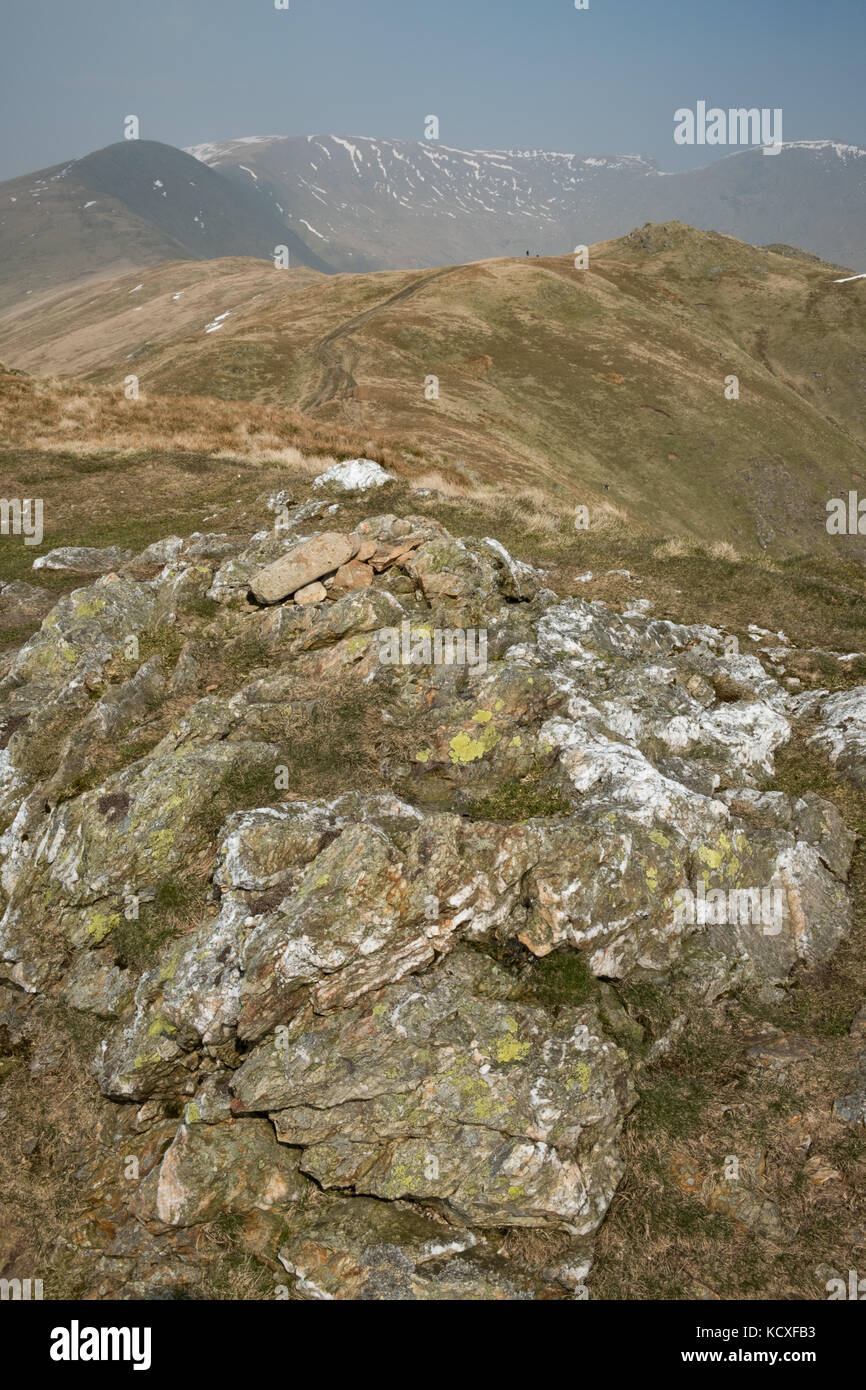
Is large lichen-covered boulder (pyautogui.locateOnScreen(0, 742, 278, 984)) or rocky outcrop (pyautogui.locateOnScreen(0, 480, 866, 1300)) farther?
large lichen-covered boulder (pyautogui.locateOnScreen(0, 742, 278, 984))

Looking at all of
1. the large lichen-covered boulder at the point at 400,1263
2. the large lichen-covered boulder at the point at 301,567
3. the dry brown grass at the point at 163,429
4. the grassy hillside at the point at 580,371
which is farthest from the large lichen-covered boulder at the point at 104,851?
the dry brown grass at the point at 163,429

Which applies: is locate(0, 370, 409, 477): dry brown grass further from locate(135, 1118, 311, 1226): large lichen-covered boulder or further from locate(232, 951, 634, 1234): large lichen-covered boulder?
locate(135, 1118, 311, 1226): large lichen-covered boulder

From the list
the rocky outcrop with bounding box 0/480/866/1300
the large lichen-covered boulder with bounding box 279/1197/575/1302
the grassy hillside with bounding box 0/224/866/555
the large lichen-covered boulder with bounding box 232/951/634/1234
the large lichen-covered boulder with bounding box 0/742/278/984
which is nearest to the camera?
the large lichen-covered boulder with bounding box 279/1197/575/1302

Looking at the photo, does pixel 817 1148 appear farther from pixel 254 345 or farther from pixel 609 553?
pixel 254 345

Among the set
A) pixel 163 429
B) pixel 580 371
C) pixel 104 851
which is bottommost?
pixel 104 851

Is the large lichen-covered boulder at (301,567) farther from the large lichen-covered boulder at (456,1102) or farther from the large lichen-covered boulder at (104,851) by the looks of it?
the large lichen-covered boulder at (456,1102)

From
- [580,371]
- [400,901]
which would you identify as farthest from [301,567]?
[580,371]

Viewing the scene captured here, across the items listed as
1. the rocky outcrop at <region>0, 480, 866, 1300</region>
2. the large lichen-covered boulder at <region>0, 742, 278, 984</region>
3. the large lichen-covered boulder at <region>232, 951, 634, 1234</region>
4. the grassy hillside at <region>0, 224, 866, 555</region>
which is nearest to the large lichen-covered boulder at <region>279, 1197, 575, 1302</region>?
the rocky outcrop at <region>0, 480, 866, 1300</region>

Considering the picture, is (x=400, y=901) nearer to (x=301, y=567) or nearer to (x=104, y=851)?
(x=104, y=851)

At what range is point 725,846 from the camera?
1277cm

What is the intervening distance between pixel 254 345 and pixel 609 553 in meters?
70.3

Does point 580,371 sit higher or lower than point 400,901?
higher

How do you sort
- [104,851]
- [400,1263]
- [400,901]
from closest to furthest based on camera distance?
[400,1263] → [400,901] → [104,851]
